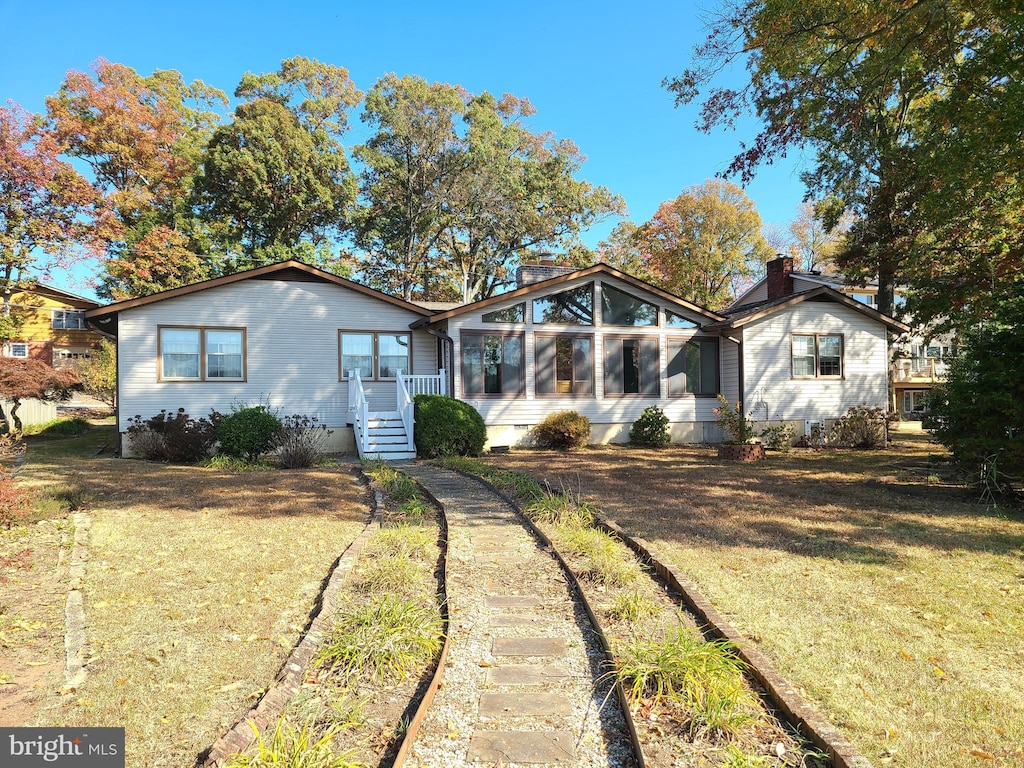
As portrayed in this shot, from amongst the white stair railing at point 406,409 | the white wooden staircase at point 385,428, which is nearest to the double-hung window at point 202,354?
the white wooden staircase at point 385,428

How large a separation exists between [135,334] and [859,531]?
15118mm

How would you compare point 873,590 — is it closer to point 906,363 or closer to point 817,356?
point 817,356

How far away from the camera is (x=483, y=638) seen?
3.89m

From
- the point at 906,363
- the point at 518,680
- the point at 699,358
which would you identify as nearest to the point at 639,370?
the point at 699,358

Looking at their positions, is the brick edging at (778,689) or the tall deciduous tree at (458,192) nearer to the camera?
the brick edging at (778,689)

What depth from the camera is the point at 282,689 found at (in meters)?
3.07

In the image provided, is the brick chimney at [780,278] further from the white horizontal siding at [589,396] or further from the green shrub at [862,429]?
the green shrub at [862,429]

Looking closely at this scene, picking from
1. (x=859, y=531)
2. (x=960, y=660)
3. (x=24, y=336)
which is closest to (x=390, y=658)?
(x=960, y=660)

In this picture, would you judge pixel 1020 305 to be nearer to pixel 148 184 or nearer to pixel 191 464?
pixel 191 464

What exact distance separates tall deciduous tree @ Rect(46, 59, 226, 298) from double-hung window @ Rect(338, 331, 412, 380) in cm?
1485

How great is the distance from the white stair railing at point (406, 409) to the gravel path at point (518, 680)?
8092 millimetres

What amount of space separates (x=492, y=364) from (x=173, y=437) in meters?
7.63

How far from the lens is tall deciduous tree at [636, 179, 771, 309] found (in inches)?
1328

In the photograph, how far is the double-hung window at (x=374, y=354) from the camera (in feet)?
51.8
